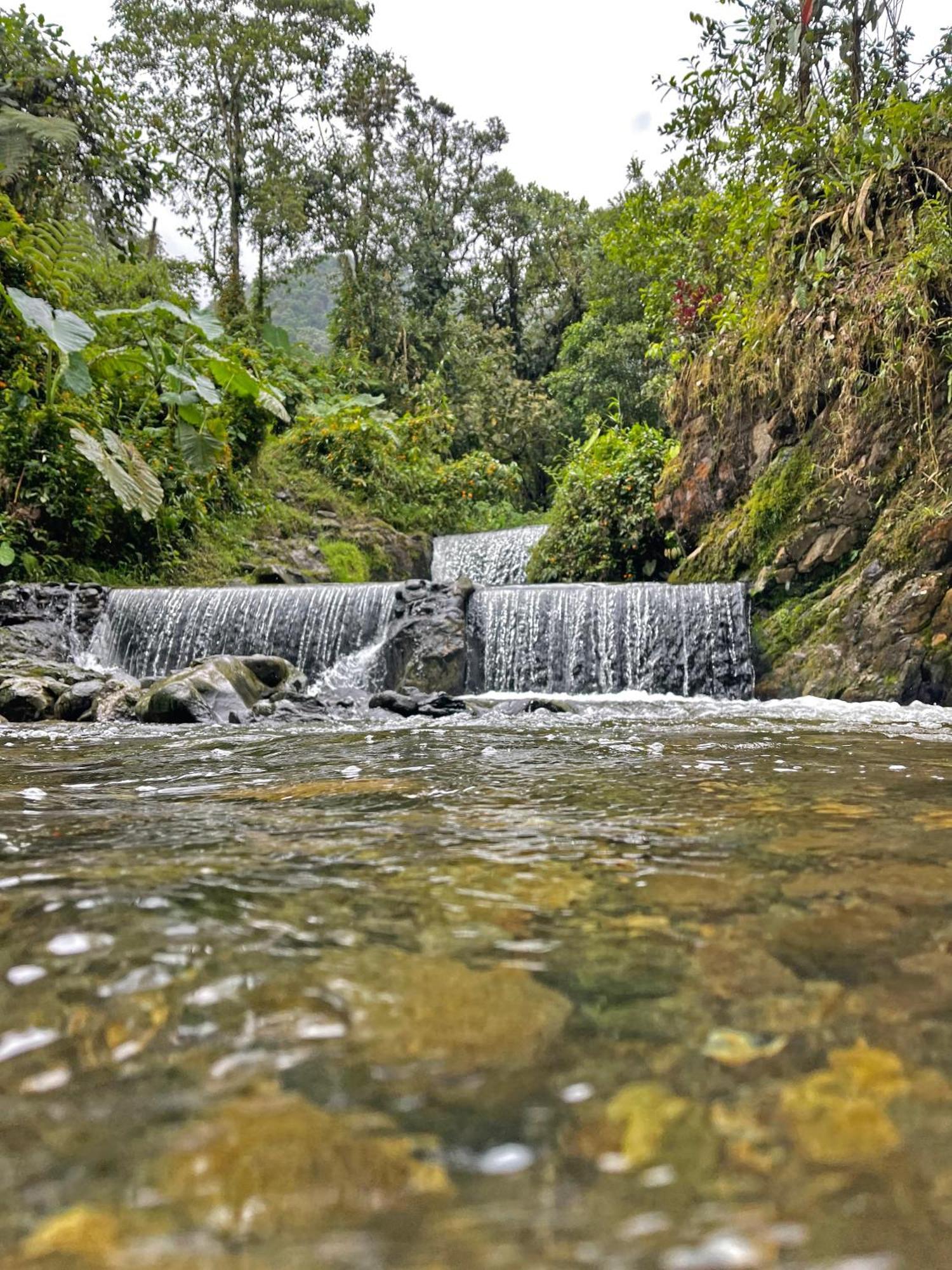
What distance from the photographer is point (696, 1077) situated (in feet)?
2.62

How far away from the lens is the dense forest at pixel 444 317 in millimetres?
6910

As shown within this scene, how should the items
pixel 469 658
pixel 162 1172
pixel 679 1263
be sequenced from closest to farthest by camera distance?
1. pixel 679 1263
2. pixel 162 1172
3. pixel 469 658

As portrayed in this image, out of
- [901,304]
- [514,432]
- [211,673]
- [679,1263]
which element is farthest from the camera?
[514,432]

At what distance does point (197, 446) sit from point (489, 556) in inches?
235

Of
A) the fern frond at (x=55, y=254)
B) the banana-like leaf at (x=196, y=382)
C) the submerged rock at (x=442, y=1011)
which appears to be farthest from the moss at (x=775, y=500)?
the fern frond at (x=55, y=254)

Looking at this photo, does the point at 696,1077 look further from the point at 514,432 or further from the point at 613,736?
the point at 514,432

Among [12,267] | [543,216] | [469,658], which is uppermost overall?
[543,216]

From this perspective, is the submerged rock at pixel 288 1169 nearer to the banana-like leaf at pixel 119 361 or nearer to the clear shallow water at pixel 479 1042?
the clear shallow water at pixel 479 1042

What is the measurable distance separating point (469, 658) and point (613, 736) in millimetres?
4172

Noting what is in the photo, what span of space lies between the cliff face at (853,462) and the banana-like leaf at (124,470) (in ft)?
19.8

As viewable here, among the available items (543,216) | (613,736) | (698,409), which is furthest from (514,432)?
(613,736)

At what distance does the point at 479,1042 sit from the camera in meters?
0.87

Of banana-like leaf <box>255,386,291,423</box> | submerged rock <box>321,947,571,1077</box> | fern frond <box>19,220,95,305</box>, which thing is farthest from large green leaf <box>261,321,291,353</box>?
submerged rock <box>321,947,571,1077</box>

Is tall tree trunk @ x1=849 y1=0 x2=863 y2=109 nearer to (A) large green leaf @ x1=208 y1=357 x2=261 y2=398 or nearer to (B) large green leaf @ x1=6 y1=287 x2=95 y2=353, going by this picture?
(A) large green leaf @ x1=208 y1=357 x2=261 y2=398
